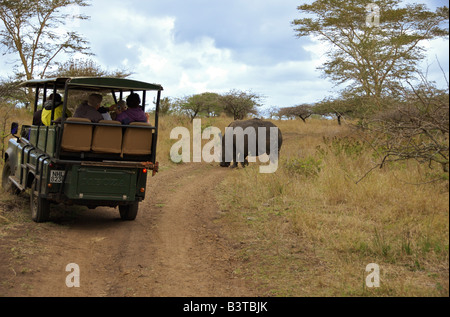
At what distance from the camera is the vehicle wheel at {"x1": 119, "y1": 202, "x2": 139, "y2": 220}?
836 cm

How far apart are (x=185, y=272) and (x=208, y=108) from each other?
104 ft

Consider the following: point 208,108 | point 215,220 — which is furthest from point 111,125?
point 208,108

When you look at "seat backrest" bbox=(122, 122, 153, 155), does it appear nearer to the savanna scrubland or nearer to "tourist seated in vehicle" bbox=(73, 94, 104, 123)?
"tourist seated in vehicle" bbox=(73, 94, 104, 123)

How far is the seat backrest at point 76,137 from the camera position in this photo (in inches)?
288

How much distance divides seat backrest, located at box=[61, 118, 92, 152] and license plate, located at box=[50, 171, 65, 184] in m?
0.35

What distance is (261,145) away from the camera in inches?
647

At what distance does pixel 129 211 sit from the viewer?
27.5 feet

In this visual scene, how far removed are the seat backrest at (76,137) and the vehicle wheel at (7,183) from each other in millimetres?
2737

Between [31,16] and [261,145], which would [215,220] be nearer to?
[261,145]

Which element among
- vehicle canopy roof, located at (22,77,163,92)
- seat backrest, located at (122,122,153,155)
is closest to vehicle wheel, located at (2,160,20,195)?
Result: vehicle canopy roof, located at (22,77,163,92)

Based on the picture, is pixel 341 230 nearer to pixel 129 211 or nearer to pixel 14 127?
pixel 129 211

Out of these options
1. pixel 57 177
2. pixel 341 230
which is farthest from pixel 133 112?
pixel 341 230

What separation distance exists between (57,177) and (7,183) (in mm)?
3034

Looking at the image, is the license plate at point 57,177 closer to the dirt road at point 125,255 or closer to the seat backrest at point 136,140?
the dirt road at point 125,255
